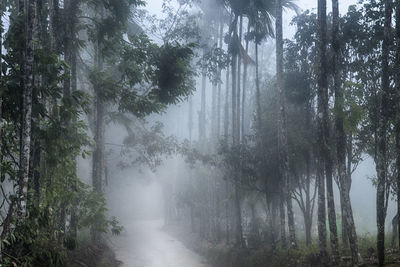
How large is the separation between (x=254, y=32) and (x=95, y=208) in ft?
42.2

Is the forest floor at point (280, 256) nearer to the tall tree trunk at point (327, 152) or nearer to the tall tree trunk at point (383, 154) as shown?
the tall tree trunk at point (327, 152)

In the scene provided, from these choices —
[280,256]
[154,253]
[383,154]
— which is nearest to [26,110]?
[383,154]

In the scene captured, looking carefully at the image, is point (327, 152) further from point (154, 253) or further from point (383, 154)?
point (154, 253)

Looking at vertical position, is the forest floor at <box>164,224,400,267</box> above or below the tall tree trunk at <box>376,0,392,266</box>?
below

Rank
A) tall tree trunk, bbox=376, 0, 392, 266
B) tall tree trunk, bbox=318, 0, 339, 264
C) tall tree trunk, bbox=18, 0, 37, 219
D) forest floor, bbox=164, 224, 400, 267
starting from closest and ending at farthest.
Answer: tall tree trunk, bbox=18, 0, 37, 219 → tall tree trunk, bbox=376, 0, 392, 266 → forest floor, bbox=164, 224, 400, 267 → tall tree trunk, bbox=318, 0, 339, 264

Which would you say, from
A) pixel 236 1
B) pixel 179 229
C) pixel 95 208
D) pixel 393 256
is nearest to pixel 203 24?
pixel 236 1

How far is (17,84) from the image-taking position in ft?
28.8

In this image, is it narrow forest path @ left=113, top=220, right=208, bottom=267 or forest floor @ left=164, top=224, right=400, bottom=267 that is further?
narrow forest path @ left=113, top=220, right=208, bottom=267

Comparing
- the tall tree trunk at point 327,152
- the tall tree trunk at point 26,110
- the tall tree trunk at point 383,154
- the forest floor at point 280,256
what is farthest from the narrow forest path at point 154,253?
the tall tree trunk at point 26,110

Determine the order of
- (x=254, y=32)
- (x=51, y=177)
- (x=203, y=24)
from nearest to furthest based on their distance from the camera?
(x=51, y=177)
(x=254, y=32)
(x=203, y=24)

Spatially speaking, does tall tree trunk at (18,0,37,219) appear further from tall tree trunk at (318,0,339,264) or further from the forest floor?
the forest floor

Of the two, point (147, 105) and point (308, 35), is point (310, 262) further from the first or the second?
point (308, 35)

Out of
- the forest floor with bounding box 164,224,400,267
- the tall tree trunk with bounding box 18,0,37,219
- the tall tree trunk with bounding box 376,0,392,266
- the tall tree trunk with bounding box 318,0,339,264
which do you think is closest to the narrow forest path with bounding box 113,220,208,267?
the forest floor with bounding box 164,224,400,267

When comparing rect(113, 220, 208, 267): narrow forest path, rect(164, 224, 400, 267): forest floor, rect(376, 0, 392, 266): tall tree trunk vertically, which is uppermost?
rect(376, 0, 392, 266): tall tree trunk
